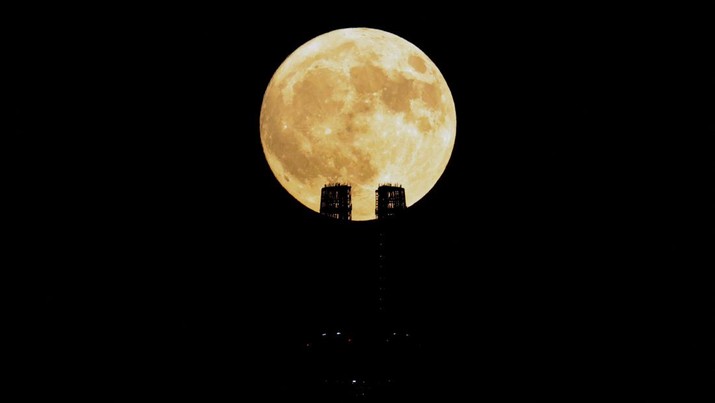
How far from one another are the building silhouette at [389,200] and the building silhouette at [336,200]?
0.29 meters

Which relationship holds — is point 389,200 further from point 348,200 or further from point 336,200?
point 336,200

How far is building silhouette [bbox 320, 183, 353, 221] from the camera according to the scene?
4.89 meters

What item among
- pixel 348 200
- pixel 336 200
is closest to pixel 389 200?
pixel 348 200

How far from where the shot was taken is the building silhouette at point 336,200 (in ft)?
16.1

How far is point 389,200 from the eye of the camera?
4.94 m

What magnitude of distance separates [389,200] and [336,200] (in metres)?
0.52

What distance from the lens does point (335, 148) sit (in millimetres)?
4703

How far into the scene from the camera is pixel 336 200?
4918mm

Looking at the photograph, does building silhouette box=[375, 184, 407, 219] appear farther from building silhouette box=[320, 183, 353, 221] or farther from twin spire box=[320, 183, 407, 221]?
building silhouette box=[320, 183, 353, 221]

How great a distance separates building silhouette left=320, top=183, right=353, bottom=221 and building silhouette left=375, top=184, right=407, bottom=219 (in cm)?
29

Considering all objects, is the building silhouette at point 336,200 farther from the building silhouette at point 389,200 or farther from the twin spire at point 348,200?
the building silhouette at point 389,200

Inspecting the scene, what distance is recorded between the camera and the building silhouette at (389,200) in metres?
4.91

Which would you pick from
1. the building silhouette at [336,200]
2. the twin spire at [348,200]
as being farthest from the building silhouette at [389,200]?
the building silhouette at [336,200]

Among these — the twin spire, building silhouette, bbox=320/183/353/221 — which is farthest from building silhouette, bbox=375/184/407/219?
building silhouette, bbox=320/183/353/221
